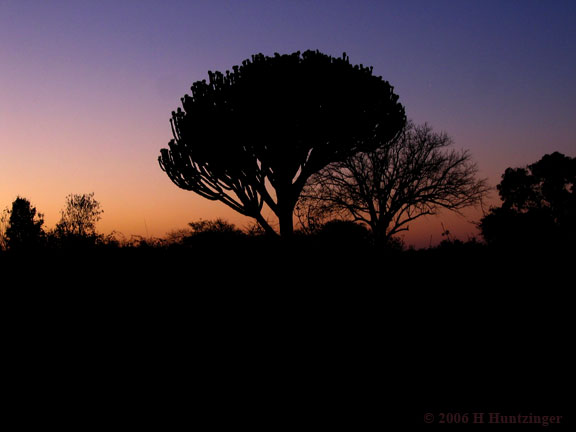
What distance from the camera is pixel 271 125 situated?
14172 millimetres

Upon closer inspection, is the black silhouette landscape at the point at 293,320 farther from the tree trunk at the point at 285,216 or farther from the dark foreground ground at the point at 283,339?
the tree trunk at the point at 285,216

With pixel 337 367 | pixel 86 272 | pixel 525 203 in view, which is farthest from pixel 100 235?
pixel 525 203

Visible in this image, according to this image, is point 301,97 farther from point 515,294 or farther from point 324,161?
point 515,294

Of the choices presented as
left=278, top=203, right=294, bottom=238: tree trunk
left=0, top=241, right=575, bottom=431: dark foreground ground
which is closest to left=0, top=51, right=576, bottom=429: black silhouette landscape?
left=0, top=241, right=575, bottom=431: dark foreground ground

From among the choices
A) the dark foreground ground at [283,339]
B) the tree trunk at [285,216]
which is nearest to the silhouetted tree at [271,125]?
the tree trunk at [285,216]

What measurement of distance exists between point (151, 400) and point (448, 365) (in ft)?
6.67

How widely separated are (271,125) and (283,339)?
39.1 ft

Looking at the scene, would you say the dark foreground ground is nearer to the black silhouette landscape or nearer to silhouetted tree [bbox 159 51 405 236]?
the black silhouette landscape

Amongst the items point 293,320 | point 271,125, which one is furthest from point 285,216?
point 293,320

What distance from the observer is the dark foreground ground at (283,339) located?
7.55ft

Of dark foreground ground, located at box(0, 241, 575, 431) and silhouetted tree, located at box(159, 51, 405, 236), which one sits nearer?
dark foreground ground, located at box(0, 241, 575, 431)

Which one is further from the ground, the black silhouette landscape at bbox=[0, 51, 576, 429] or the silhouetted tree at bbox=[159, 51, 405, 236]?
the silhouetted tree at bbox=[159, 51, 405, 236]

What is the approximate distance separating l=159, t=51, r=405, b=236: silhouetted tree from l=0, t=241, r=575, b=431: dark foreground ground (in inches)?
387

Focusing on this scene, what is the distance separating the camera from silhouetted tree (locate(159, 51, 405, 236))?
14.2m
